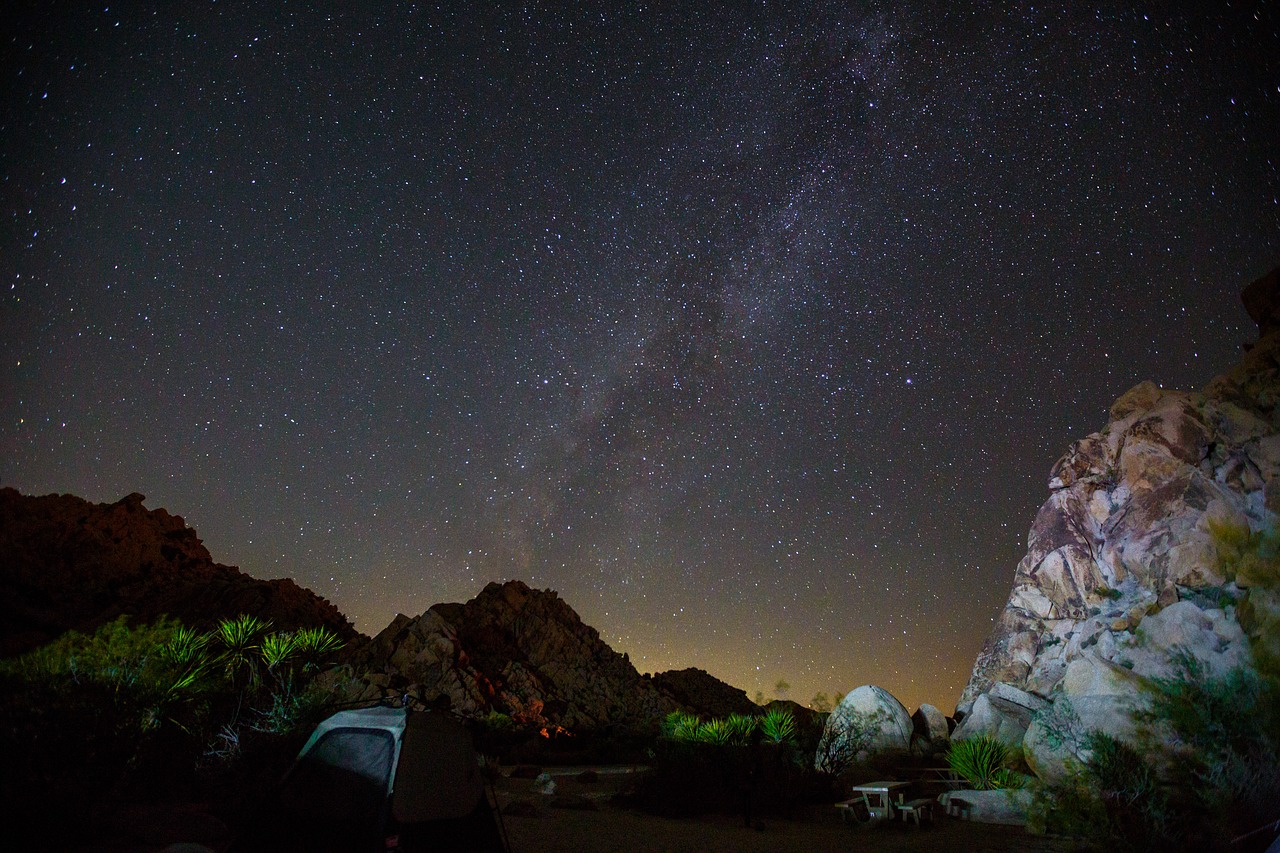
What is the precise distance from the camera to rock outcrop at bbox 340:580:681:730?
106 feet

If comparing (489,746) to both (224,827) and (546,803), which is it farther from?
(224,827)

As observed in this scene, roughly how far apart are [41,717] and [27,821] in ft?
4.57

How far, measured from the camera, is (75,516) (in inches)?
1668

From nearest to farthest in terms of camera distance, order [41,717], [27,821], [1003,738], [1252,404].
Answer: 1. [27,821]
2. [41,717]
3. [1003,738]
4. [1252,404]

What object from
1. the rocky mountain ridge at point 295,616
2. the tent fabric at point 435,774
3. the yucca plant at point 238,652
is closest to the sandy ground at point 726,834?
the tent fabric at point 435,774

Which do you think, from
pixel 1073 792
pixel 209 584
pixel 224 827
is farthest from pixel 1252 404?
pixel 209 584

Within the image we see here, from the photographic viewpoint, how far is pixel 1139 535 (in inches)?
1179

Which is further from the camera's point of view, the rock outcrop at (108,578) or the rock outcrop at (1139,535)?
the rock outcrop at (108,578)

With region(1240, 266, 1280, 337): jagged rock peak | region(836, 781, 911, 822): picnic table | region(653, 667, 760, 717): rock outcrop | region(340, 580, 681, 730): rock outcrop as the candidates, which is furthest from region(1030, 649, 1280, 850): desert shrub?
region(653, 667, 760, 717): rock outcrop

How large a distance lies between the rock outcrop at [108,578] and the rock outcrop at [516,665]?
8448mm

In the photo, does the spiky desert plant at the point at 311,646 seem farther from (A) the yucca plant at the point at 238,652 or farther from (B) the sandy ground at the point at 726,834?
(B) the sandy ground at the point at 726,834

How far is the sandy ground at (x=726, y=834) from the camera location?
35.4 feet

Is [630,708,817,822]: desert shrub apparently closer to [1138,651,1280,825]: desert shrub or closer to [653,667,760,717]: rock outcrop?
[1138,651,1280,825]: desert shrub

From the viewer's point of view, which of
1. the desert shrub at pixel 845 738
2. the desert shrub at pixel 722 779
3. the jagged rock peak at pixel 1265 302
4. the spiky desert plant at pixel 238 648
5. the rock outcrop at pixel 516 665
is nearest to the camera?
the desert shrub at pixel 722 779
